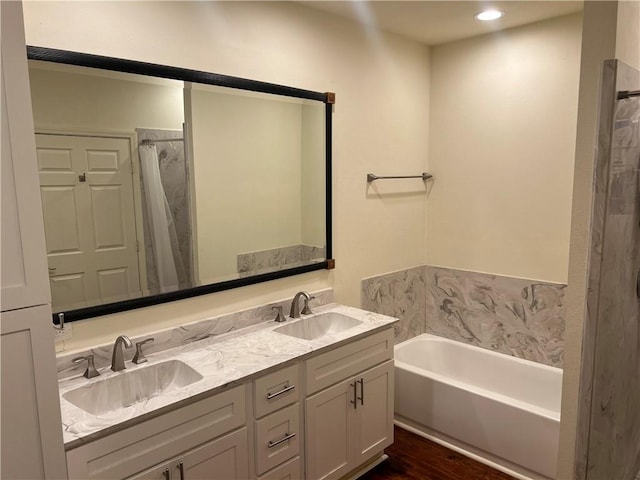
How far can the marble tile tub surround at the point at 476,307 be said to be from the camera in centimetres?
310

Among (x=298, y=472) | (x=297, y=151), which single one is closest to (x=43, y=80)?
(x=297, y=151)

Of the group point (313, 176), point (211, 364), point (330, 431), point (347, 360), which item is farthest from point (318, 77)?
point (330, 431)

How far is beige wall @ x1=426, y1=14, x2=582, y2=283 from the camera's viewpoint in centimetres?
294

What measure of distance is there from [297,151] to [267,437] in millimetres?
1522

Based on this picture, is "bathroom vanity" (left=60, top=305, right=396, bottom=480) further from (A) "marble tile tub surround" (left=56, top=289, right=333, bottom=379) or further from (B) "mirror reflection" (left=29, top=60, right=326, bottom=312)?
(B) "mirror reflection" (left=29, top=60, right=326, bottom=312)

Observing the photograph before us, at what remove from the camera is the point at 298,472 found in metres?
2.20

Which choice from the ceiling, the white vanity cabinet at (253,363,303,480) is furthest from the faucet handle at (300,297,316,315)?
the ceiling

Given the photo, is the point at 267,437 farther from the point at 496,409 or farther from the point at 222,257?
the point at 496,409

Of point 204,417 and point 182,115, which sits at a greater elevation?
point 182,115

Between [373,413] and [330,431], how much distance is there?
34cm

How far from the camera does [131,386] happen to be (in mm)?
1966

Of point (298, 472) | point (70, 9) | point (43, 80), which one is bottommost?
point (298, 472)

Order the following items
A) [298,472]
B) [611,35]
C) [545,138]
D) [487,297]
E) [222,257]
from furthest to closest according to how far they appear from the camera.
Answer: [487,297] → [545,138] → [222,257] → [298,472] → [611,35]

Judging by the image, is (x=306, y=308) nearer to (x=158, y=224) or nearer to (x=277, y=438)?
(x=277, y=438)
